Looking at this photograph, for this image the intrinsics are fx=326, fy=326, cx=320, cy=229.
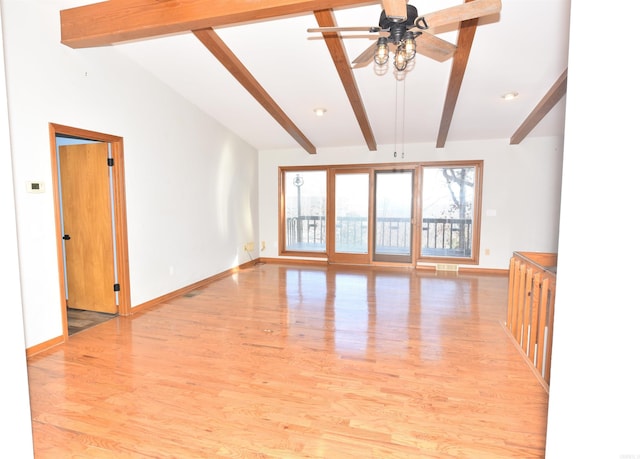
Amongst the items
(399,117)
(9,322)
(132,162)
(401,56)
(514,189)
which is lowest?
(9,322)

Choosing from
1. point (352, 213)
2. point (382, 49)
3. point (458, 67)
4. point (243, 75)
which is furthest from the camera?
point (352, 213)

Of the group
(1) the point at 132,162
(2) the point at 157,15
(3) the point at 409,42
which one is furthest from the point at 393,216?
(2) the point at 157,15

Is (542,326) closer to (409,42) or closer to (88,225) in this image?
(409,42)

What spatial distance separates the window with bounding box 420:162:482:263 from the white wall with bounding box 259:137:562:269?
19cm

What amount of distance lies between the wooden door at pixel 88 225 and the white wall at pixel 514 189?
15.9 feet

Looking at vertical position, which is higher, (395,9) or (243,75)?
(243,75)

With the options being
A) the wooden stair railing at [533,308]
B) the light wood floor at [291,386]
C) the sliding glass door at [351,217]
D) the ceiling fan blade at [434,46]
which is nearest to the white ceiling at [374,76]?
the ceiling fan blade at [434,46]

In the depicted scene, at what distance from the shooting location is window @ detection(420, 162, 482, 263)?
621 cm

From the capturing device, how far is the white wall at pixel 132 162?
2768mm

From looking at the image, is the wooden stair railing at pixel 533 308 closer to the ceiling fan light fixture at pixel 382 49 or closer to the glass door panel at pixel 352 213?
the ceiling fan light fixture at pixel 382 49

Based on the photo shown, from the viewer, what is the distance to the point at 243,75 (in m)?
3.96

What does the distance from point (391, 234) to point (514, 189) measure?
236 centimetres

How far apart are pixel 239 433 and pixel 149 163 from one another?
3.44 metres

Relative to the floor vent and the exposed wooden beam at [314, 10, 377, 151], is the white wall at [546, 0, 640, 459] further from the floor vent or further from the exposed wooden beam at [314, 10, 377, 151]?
the floor vent
